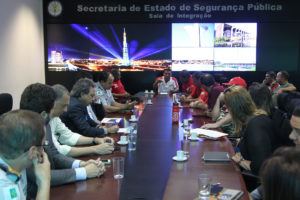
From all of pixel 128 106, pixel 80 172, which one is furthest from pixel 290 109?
pixel 128 106

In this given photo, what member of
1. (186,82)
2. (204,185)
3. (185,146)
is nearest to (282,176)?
(204,185)

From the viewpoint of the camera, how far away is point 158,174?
6.60ft

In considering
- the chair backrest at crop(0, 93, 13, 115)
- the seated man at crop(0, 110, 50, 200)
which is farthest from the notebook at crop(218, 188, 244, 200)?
the chair backrest at crop(0, 93, 13, 115)

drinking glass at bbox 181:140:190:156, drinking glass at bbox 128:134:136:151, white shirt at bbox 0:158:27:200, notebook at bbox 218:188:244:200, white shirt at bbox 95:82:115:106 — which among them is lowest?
notebook at bbox 218:188:244:200

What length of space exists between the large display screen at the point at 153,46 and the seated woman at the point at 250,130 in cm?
560

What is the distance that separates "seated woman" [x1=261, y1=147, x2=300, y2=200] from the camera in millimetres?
836

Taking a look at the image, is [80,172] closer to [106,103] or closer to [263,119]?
[263,119]

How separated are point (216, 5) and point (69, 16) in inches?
144

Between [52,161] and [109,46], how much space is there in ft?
21.2

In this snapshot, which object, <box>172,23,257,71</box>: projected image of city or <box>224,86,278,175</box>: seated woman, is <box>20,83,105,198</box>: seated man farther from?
<box>172,23,257,71</box>: projected image of city

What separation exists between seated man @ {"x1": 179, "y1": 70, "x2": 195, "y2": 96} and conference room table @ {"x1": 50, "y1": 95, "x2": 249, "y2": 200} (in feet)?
13.7

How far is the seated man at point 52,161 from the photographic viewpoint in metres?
1.86

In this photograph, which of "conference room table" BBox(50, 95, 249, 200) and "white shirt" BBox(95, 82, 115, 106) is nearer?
"conference room table" BBox(50, 95, 249, 200)

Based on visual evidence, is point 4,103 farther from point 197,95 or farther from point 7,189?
point 197,95
